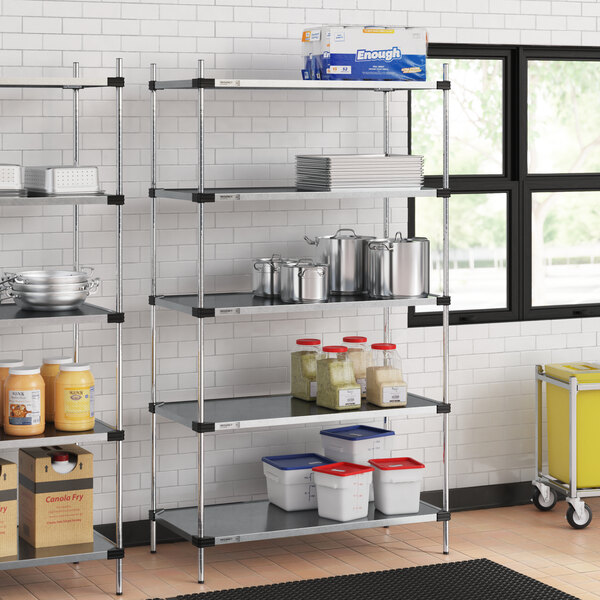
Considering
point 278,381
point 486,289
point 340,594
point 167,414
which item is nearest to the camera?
point 340,594

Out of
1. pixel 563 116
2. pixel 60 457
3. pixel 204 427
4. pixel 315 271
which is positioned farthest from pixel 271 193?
pixel 563 116

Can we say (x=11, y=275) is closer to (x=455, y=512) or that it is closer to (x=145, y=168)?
(x=145, y=168)

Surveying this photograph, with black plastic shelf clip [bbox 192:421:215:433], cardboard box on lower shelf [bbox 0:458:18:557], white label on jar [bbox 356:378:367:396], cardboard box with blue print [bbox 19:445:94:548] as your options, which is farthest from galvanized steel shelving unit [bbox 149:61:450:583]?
cardboard box on lower shelf [bbox 0:458:18:557]

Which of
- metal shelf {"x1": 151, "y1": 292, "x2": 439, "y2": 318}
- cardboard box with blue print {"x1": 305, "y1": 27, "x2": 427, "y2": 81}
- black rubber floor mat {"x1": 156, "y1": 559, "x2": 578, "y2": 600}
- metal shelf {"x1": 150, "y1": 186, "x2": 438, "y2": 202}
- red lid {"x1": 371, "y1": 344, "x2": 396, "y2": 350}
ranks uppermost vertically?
cardboard box with blue print {"x1": 305, "y1": 27, "x2": 427, "y2": 81}

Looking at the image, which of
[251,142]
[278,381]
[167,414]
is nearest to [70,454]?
[167,414]

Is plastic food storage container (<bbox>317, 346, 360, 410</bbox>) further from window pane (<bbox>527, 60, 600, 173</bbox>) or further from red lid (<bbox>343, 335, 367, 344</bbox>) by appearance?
window pane (<bbox>527, 60, 600, 173</bbox>)

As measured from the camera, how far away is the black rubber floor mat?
4.78m

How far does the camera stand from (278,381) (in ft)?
19.2

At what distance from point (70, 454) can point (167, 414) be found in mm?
532

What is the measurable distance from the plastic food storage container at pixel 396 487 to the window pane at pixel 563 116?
1.93m

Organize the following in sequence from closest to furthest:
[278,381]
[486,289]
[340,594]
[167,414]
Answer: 1. [340,594]
2. [167,414]
3. [278,381]
4. [486,289]

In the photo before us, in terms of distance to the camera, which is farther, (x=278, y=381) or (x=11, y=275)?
(x=278, y=381)

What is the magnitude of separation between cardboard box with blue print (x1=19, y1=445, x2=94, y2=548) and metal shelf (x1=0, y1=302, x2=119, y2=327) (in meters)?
0.60

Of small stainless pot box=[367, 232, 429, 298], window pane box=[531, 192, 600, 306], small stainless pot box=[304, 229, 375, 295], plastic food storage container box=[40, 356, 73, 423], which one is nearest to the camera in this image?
plastic food storage container box=[40, 356, 73, 423]
